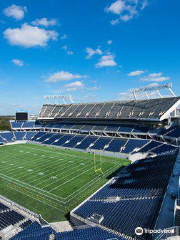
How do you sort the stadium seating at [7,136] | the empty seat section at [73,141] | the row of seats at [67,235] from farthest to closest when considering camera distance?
the stadium seating at [7,136] → the empty seat section at [73,141] → the row of seats at [67,235]

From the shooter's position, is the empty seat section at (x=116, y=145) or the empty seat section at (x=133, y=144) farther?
the empty seat section at (x=116, y=145)

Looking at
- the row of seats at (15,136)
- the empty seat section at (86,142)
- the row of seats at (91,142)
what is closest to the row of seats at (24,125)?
the row of seats at (15,136)

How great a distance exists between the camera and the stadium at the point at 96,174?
14000 mm

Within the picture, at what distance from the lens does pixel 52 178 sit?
26922 millimetres

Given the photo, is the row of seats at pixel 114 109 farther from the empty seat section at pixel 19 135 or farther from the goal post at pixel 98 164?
the goal post at pixel 98 164

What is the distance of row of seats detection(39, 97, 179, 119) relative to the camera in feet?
144

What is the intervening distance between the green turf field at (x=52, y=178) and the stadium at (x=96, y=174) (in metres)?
0.11

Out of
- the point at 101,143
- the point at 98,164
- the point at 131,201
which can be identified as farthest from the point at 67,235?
the point at 101,143

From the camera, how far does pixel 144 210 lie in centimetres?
1520

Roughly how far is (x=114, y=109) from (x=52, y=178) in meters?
30.7

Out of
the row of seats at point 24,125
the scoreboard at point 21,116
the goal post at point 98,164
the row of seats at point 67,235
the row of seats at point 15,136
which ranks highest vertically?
the scoreboard at point 21,116

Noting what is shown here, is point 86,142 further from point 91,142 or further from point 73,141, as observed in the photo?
point 73,141

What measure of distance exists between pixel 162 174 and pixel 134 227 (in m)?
9.83

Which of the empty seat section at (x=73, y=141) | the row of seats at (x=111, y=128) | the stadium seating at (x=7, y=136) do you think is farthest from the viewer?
the stadium seating at (x=7, y=136)
